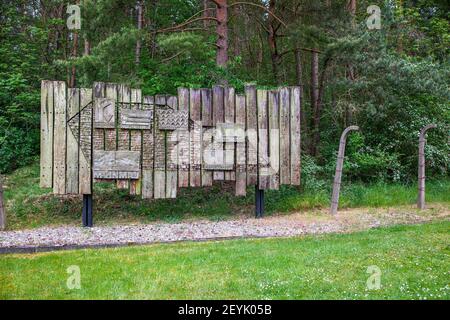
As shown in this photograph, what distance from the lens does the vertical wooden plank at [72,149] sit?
865cm

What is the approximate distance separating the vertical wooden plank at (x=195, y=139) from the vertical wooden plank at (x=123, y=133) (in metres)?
1.17

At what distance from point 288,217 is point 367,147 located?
4270mm

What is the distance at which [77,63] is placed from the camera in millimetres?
10430

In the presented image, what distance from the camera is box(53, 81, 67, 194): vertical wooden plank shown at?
8609 mm

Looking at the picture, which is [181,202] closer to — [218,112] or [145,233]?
[218,112]

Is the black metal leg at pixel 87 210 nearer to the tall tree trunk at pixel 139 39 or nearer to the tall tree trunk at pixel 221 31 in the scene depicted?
the tall tree trunk at pixel 139 39

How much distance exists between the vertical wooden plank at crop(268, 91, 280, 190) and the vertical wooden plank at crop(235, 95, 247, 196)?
542 millimetres

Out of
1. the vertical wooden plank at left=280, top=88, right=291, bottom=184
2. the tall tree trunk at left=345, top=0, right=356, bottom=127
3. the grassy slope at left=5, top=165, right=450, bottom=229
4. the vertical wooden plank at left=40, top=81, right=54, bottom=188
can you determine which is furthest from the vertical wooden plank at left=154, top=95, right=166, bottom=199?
the tall tree trunk at left=345, top=0, right=356, bottom=127

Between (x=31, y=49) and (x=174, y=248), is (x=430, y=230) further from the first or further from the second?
(x=31, y=49)

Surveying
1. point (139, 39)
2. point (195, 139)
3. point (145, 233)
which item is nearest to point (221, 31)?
point (139, 39)

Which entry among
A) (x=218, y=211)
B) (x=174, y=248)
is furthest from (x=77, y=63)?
(x=174, y=248)

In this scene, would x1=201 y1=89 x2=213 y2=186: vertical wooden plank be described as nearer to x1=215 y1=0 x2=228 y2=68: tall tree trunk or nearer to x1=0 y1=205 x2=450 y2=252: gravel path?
x1=0 y1=205 x2=450 y2=252: gravel path

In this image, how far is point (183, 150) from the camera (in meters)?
9.04

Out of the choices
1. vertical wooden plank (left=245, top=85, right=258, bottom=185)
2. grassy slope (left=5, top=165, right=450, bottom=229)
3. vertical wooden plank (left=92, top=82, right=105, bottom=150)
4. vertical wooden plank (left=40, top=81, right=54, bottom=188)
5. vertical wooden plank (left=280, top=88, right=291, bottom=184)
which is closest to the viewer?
vertical wooden plank (left=40, top=81, right=54, bottom=188)
